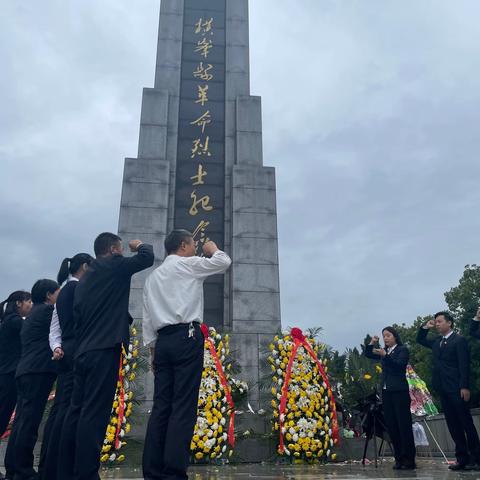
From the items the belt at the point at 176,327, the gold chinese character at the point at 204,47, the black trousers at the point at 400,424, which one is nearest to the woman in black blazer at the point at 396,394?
the black trousers at the point at 400,424

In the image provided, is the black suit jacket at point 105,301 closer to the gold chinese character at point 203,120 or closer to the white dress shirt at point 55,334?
the white dress shirt at point 55,334

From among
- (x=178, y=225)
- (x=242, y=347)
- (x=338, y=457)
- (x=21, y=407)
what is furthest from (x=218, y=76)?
(x=21, y=407)

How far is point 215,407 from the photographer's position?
758cm

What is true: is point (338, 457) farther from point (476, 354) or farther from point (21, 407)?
point (476, 354)

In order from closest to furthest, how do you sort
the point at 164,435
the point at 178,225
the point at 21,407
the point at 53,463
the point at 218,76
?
→ the point at 164,435 → the point at 53,463 → the point at 21,407 → the point at 178,225 → the point at 218,76

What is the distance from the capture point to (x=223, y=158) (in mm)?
14398

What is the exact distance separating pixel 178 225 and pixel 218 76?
502 cm

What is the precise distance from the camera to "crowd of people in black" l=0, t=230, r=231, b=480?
11.9ft

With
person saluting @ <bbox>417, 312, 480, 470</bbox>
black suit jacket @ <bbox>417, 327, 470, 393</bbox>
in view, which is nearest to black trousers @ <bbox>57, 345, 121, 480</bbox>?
person saluting @ <bbox>417, 312, 480, 470</bbox>

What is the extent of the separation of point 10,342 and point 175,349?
9.57ft

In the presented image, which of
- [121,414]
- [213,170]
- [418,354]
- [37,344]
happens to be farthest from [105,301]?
[418,354]

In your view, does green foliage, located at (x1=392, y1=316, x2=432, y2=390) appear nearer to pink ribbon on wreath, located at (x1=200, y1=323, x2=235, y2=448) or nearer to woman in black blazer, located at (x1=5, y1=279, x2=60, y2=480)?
pink ribbon on wreath, located at (x1=200, y1=323, x2=235, y2=448)

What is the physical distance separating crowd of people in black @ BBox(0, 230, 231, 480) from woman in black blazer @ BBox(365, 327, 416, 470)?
400 centimetres

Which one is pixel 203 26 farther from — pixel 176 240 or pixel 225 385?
pixel 176 240
